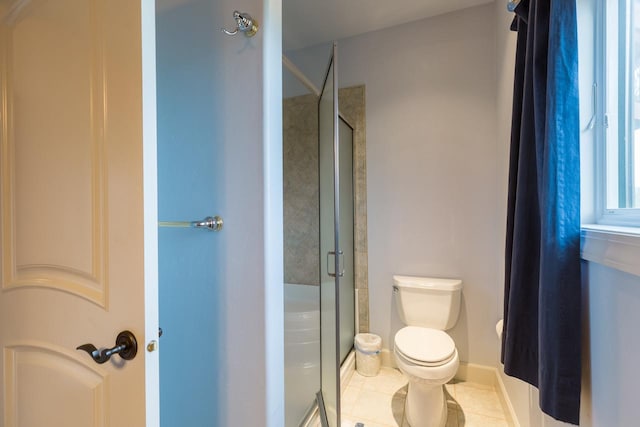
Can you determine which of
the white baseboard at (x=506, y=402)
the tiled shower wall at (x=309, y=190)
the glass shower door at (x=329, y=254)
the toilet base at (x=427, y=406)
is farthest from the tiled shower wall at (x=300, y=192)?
the white baseboard at (x=506, y=402)

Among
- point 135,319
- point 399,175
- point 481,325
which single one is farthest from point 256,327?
point 481,325

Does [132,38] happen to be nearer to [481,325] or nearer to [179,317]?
[179,317]

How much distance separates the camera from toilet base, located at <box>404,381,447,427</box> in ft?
4.97

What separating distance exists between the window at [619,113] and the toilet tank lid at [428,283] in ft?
3.89

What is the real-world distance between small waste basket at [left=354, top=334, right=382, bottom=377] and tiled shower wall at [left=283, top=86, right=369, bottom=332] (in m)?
0.17

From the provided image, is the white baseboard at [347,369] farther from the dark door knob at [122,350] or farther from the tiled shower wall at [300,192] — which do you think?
the dark door knob at [122,350]

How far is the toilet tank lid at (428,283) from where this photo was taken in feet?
6.18

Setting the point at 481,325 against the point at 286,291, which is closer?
the point at 481,325

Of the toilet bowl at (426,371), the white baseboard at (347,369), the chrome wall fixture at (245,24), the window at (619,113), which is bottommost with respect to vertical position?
the white baseboard at (347,369)

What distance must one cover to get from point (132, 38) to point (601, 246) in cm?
123

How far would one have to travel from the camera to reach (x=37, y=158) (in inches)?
31.8

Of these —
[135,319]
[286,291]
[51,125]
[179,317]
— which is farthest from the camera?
[286,291]

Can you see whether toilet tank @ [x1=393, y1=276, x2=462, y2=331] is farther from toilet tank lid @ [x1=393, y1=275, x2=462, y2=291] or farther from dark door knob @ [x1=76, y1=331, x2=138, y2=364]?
dark door knob @ [x1=76, y1=331, x2=138, y2=364]

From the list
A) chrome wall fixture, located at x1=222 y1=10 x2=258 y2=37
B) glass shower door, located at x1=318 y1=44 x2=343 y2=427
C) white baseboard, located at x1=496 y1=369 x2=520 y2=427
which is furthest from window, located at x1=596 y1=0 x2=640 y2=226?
white baseboard, located at x1=496 y1=369 x2=520 y2=427
